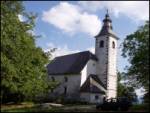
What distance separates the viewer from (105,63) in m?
69.8

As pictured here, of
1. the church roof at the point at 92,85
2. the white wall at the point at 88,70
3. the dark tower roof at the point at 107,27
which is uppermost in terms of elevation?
the dark tower roof at the point at 107,27

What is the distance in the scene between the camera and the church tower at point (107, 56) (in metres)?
68.9

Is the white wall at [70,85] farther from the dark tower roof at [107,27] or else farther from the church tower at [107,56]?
the dark tower roof at [107,27]

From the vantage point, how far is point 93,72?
230 feet

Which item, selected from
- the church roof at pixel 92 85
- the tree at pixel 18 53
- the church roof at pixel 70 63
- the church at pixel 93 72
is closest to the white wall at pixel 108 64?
the church at pixel 93 72

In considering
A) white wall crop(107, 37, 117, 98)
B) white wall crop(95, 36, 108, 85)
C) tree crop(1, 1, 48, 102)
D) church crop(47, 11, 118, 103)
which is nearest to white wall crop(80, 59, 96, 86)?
church crop(47, 11, 118, 103)

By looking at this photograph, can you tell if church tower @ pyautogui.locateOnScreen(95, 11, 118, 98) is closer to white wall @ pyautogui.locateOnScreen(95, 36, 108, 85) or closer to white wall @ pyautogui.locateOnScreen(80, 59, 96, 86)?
white wall @ pyautogui.locateOnScreen(95, 36, 108, 85)

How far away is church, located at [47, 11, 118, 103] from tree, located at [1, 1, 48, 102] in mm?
21724

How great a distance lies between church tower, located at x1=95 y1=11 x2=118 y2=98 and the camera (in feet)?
226

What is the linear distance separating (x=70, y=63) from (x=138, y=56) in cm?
3559

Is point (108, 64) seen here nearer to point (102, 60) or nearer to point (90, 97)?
point (102, 60)

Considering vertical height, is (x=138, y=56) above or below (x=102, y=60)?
below

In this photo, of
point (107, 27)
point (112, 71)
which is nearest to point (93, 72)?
point (112, 71)

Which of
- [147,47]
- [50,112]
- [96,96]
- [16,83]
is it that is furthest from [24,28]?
[96,96]
